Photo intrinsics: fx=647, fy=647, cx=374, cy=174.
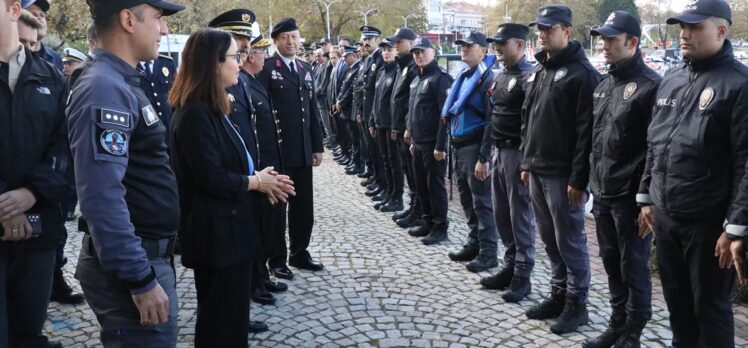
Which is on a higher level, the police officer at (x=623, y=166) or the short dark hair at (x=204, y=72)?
the short dark hair at (x=204, y=72)

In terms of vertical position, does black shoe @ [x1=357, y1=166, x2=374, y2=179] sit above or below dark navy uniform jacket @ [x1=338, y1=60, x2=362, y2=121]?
below

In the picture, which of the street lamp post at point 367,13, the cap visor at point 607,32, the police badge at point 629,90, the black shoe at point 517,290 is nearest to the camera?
the police badge at point 629,90

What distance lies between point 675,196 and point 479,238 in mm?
2729

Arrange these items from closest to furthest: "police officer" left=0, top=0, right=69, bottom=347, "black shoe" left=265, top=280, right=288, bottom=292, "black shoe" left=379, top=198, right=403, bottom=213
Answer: "police officer" left=0, top=0, right=69, bottom=347, "black shoe" left=265, top=280, right=288, bottom=292, "black shoe" left=379, top=198, right=403, bottom=213

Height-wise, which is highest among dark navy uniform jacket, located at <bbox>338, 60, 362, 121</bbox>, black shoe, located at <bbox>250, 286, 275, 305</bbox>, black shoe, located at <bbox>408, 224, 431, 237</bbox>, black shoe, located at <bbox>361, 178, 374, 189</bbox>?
dark navy uniform jacket, located at <bbox>338, 60, 362, 121</bbox>

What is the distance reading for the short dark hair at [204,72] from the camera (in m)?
3.14

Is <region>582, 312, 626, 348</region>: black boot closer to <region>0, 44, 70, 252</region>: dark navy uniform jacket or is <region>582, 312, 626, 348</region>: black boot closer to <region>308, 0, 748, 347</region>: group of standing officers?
<region>308, 0, 748, 347</region>: group of standing officers

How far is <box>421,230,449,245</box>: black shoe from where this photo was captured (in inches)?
265

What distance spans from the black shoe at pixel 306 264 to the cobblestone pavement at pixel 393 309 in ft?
0.27

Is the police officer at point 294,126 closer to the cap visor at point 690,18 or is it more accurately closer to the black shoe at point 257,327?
the black shoe at point 257,327

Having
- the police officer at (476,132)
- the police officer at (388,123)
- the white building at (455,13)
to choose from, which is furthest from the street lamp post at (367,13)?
the white building at (455,13)

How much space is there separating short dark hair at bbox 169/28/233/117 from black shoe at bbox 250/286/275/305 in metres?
2.16

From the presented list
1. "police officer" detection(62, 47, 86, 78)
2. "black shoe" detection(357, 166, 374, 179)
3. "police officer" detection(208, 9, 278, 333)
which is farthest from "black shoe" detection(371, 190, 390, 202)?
"police officer" detection(62, 47, 86, 78)

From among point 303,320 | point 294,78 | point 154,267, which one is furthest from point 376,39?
point 154,267
